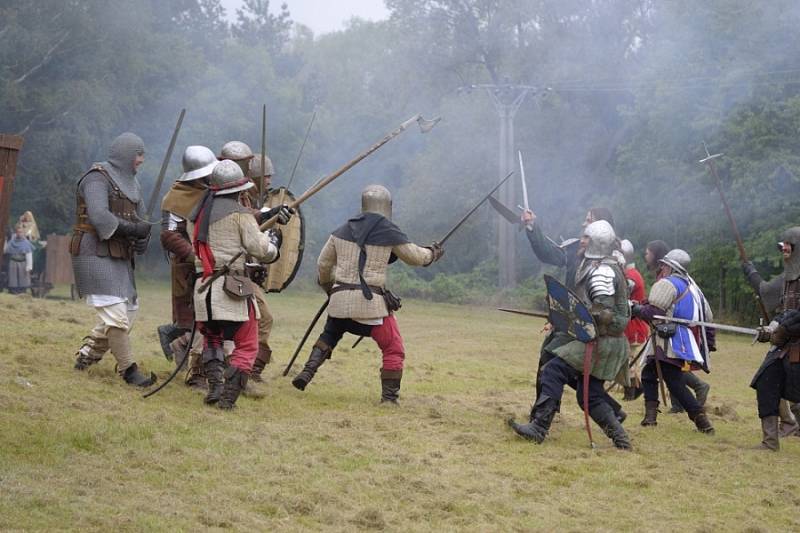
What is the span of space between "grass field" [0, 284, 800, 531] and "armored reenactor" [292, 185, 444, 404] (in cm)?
38

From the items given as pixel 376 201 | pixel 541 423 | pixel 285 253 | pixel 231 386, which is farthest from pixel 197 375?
pixel 541 423

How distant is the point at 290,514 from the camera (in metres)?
5.66

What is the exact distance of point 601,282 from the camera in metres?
7.82

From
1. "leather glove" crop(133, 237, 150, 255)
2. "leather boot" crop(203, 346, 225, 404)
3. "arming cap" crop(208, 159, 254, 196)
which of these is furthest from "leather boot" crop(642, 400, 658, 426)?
"leather glove" crop(133, 237, 150, 255)

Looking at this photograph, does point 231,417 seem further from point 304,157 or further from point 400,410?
point 304,157

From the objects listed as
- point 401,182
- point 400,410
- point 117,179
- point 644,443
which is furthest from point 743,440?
point 401,182

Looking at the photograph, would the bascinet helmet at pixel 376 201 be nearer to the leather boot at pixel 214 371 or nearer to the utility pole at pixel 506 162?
the leather boot at pixel 214 371

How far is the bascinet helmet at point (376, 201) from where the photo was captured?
9.19m

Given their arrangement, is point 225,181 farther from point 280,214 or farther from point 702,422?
point 702,422

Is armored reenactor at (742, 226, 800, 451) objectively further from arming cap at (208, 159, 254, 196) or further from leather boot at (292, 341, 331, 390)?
arming cap at (208, 159, 254, 196)

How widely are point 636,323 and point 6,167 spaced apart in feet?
23.0

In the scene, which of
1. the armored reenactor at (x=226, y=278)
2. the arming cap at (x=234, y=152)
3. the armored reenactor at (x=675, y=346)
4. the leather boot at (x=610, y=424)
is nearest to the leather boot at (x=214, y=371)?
the armored reenactor at (x=226, y=278)

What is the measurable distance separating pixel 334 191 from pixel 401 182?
8.27 m

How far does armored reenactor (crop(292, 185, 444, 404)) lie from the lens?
902 cm
